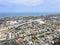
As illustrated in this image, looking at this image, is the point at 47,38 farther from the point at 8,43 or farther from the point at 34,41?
the point at 8,43

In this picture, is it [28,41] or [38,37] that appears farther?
[38,37]

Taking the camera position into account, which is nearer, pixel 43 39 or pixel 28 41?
pixel 28 41

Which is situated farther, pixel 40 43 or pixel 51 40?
pixel 51 40

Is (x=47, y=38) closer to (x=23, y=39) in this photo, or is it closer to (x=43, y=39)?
(x=43, y=39)

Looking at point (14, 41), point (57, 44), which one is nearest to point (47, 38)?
point (57, 44)

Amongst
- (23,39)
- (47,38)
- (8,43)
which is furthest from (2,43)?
(47,38)

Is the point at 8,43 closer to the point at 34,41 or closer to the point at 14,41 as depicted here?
the point at 14,41

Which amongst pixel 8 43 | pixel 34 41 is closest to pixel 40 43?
pixel 34 41
